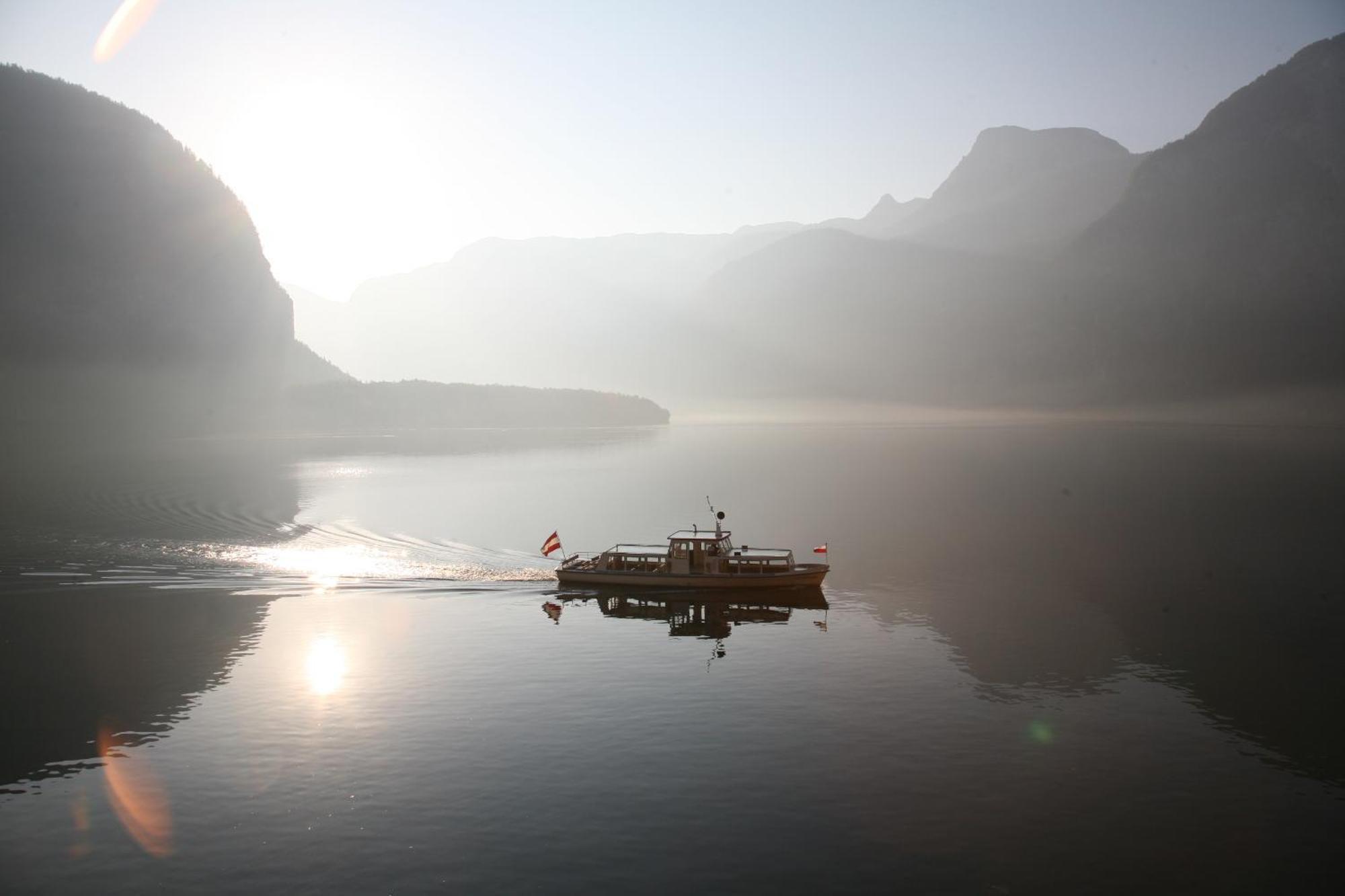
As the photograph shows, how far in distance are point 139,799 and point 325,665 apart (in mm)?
16961

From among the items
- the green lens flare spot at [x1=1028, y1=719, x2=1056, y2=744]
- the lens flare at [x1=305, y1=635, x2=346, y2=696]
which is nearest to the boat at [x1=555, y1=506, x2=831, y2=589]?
the lens flare at [x1=305, y1=635, x2=346, y2=696]

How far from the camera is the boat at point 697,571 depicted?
63.8 metres

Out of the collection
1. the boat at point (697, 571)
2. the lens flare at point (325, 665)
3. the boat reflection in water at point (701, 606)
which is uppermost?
the boat at point (697, 571)

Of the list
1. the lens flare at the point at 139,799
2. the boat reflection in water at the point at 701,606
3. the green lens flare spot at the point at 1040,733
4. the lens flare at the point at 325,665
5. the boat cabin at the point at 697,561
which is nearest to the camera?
the lens flare at the point at 139,799

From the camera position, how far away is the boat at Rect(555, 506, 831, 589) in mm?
63750

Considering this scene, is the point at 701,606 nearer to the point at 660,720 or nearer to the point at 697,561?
the point at 697,561

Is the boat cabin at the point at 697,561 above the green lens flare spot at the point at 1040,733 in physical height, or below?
above

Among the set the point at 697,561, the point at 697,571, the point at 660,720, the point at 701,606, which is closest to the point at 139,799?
the point at 660,720

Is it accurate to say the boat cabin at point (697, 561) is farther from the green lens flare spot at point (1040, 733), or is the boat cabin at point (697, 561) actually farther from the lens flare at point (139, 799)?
the lens flare at point (139, 799)

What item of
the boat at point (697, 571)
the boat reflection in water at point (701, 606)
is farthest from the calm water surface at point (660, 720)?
the boat at point (697, 571)

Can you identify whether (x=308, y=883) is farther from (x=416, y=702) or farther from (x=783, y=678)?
(x=783, y=678)

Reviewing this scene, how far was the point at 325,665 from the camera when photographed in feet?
155

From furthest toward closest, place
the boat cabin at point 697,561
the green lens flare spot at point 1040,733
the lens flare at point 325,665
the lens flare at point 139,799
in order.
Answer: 1. the boat cabin at point 697,561
2. the lens flare at point 325,665
3. the green lens flare spot at point 1040,733
4. the lens flare at point 139,799

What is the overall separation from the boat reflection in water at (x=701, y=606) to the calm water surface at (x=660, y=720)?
455mm
